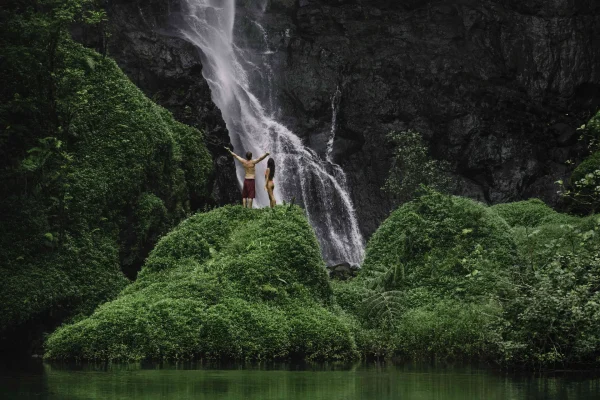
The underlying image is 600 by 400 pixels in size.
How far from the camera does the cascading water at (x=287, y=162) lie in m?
41.1

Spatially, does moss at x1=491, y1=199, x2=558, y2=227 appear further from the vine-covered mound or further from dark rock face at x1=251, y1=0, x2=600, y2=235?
dark rock face at x1=251, y1=0, x2=600, y2=235

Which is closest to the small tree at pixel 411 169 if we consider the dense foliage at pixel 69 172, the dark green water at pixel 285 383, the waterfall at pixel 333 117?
the waterfall at pixel 333 117

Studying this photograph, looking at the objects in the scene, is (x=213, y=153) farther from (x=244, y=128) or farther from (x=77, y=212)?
(x=77, y=212)

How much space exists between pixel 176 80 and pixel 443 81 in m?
16.3

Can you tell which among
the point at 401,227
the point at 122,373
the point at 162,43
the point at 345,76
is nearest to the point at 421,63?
the point at 345,76

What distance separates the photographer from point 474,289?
66.9 ft

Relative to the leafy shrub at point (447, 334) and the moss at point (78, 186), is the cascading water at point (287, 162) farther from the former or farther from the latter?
the leafy shrub at point (447, 334)

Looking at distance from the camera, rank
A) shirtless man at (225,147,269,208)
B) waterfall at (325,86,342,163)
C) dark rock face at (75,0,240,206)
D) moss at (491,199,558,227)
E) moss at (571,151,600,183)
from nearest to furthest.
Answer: shirtless man at (225,147,269,208) → moss at (491,199,558,227) → moss at (571,151,600,183) → dark rock face at (75,0,240,206) → waterfall at (325,86,342,163)

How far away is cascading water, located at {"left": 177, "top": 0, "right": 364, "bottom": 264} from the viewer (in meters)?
41.1

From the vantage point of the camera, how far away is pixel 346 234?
137ft

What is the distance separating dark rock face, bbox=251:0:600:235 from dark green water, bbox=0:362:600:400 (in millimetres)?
29219

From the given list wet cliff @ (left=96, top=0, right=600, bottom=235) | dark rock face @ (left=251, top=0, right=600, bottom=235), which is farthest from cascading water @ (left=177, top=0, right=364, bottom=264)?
dark rock face @ (left=251, top=0, right=600, bottom=235)

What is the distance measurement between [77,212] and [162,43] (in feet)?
55.0

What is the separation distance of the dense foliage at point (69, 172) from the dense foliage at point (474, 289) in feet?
19.6
